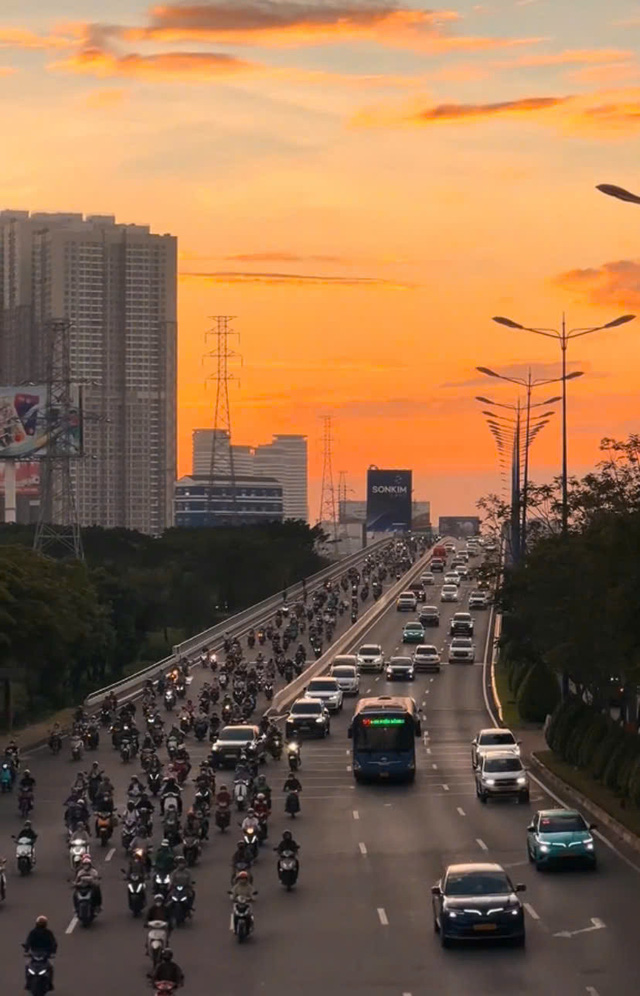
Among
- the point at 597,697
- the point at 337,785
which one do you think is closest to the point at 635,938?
the point at 337,785

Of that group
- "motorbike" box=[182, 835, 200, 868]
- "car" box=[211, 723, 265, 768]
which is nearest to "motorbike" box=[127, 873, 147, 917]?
"motorbike" box=[182, 835, 200, 868]

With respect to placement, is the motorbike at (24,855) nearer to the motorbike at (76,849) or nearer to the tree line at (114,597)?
the motorbike at (76,849)

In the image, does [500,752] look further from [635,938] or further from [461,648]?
[461,648]

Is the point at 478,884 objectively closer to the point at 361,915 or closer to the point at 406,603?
the point at 361,915

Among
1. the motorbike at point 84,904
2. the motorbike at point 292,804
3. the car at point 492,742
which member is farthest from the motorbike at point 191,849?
the car at point 492,742

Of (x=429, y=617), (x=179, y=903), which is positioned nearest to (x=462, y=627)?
(x=429, y=617)
